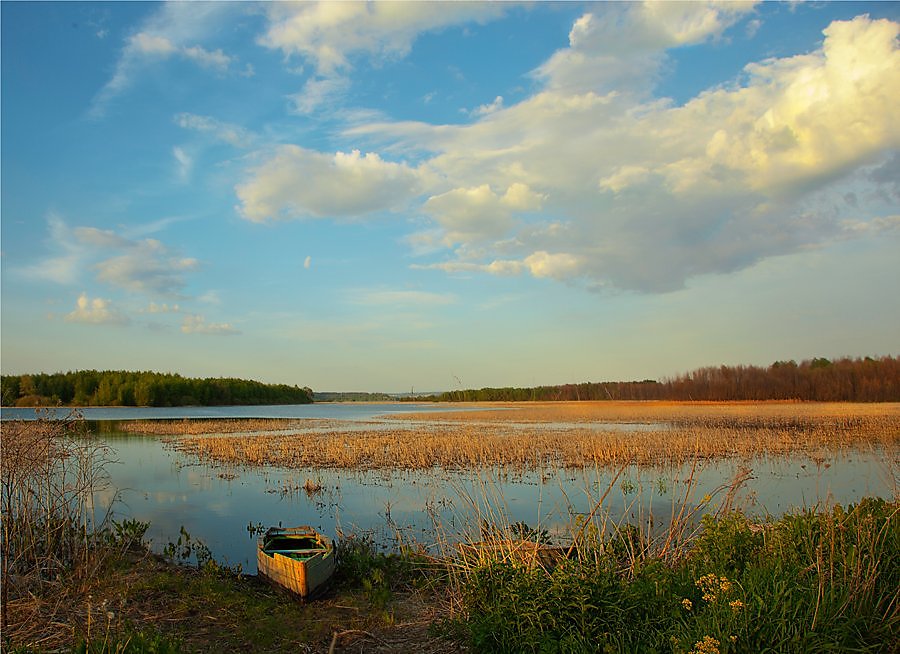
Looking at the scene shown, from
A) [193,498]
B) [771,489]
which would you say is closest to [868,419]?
[771,489]

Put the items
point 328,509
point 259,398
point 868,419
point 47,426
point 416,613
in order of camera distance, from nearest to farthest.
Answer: point 416,613
point 47,426
point 328,509
point 868,419
point 259,398

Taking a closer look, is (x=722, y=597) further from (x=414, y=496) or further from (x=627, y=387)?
(x=627, y=387)

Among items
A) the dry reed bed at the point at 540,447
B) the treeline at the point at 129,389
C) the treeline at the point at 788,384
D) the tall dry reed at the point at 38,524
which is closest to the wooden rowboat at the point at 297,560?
the tall dry reed at the point at 38,524

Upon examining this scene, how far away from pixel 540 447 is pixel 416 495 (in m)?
10.9

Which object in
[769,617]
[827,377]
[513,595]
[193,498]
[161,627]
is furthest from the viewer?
[827,377]

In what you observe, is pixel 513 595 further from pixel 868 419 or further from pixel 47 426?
pixel 868 419

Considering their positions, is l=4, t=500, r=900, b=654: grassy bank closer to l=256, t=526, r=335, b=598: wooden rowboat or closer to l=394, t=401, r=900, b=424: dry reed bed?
l=256, t=526, r=335, b=598: wooden rowboat

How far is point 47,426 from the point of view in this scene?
1062 centimetres

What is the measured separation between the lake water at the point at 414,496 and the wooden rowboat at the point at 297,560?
1121mm

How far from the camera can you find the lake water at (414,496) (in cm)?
1455

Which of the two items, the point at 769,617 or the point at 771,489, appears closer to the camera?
the point at 769,617

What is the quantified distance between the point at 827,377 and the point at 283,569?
90091 millimetres

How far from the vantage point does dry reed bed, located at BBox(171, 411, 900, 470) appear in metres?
24.5

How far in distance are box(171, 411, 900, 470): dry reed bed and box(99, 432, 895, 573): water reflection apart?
1.59 m
